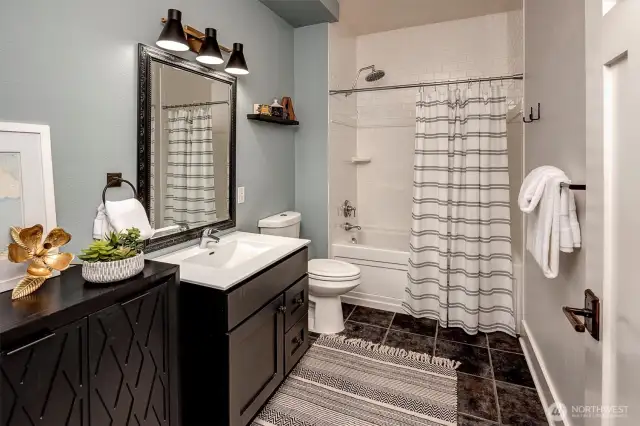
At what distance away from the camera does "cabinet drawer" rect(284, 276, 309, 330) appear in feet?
6.34

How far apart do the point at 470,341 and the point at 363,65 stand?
287 centimetres

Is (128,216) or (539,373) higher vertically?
(128,216)

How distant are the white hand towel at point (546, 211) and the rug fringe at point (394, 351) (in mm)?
1073

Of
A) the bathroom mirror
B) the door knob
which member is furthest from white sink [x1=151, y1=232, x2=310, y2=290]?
the door knob

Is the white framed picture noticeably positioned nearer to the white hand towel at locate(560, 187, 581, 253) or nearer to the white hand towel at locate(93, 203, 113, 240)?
the white hand towel at locate(93, 203, 113, 240)

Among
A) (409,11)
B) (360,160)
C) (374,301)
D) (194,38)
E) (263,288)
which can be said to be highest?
(409,11)

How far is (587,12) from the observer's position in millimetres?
862

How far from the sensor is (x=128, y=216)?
1546 millimetres

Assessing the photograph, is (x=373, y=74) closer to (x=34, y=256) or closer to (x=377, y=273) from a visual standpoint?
(x=377, y=273)

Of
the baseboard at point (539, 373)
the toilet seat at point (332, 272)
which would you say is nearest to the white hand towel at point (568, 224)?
the baseboard at point (539, 373)

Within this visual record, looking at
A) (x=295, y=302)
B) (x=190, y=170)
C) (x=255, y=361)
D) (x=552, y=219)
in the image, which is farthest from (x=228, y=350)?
(x=552, y=219)

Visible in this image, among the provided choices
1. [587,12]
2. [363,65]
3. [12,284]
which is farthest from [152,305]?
[363,65]

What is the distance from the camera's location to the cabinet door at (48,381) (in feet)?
2.64

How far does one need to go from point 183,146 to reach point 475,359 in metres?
2.31
